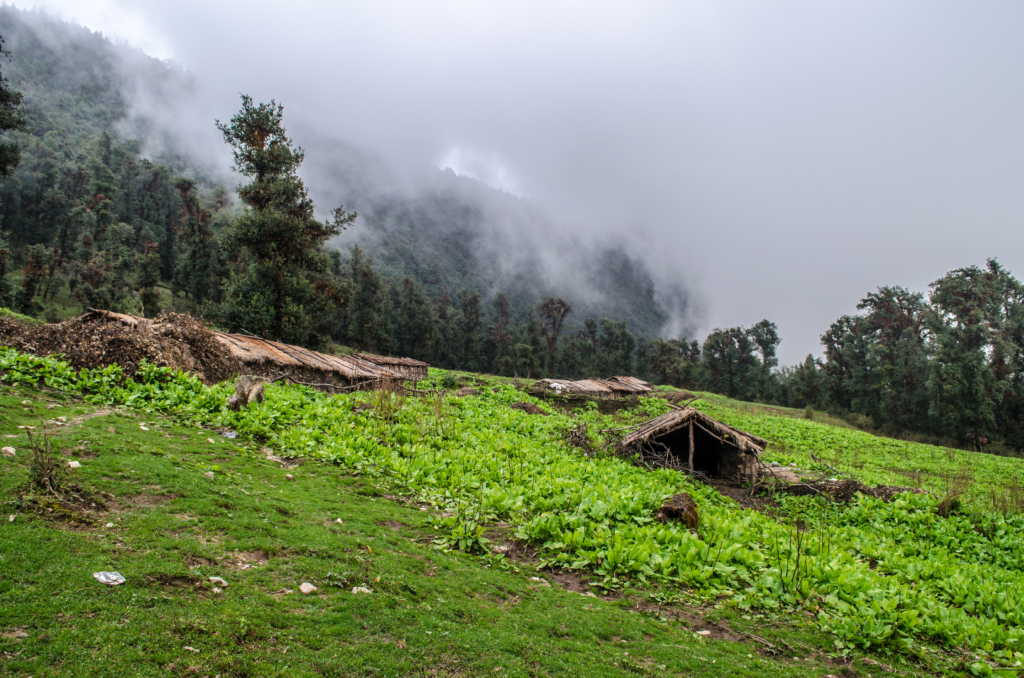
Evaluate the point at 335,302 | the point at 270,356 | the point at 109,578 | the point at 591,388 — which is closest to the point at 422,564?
the point at 109,578

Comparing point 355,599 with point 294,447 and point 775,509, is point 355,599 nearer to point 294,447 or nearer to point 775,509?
point 294,447

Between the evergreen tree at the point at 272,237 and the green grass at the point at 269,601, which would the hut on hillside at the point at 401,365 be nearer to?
the evergreen tree at the point at 272,237

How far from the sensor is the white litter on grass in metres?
3.51

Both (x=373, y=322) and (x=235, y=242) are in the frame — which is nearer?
Answer: (x=235, y=242)

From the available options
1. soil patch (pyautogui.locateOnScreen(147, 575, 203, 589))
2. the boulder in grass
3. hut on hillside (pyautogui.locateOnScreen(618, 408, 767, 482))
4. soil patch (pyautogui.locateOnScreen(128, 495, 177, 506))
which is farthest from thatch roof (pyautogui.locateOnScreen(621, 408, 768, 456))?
soil patch (pyautogui.locateOnScreen(147, 575, 203, 589))

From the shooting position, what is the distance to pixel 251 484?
23.1 feet

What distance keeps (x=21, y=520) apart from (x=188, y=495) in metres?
1.67

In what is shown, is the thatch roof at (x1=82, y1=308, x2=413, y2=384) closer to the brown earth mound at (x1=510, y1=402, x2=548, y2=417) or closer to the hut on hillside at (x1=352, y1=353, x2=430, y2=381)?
the brown earth mound at (x1=510, y1=402, x2=548, y2=417)

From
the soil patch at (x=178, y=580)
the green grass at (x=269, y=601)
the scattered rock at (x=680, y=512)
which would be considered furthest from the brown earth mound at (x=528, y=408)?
the soil patch at (x=178, y=580)

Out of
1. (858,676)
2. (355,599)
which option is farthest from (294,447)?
(858,676)

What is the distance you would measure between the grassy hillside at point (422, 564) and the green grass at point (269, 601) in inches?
0.9

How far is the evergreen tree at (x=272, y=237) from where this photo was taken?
83.1 ft

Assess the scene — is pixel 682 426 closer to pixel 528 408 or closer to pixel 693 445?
pixel 693 445

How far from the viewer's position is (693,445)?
1468 cm
